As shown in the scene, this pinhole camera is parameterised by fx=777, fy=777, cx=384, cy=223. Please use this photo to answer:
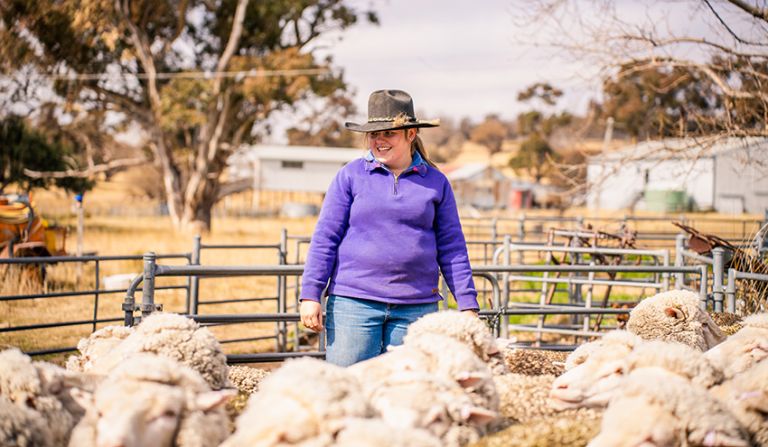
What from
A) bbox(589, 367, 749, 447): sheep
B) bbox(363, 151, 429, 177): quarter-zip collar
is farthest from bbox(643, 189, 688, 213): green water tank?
bbox(589, 367, 749, 447): sheep

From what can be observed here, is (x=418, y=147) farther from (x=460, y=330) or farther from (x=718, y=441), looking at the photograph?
(x=718, y=441)

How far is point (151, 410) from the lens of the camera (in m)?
1.97

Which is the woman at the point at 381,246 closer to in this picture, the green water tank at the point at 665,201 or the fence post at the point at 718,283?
the fence post at the point at 718,283

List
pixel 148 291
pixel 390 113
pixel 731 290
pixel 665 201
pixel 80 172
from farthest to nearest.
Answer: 1. pixel 665 201
2. pixel 80 172
3. pixel 731 290
4. pixel 148 291
5. pixel 390 113

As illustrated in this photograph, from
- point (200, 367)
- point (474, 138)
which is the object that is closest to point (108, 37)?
point (200, 367)

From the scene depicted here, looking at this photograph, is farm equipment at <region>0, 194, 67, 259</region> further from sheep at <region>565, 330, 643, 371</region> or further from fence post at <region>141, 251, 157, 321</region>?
sheep at <region>565, 330, 643, 371</region>

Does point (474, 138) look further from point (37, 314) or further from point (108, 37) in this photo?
point (37, 314)

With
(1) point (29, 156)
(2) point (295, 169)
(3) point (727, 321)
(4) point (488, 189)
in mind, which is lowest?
(3) point (727, 321)

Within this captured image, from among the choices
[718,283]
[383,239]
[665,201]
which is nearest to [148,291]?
[383,239]

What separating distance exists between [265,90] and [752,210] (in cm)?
3062

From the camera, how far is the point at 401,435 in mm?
1797

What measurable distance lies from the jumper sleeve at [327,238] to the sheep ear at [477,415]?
1.22 m

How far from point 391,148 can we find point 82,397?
64.1 inches

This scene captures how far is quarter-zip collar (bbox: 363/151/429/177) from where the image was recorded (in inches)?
129
